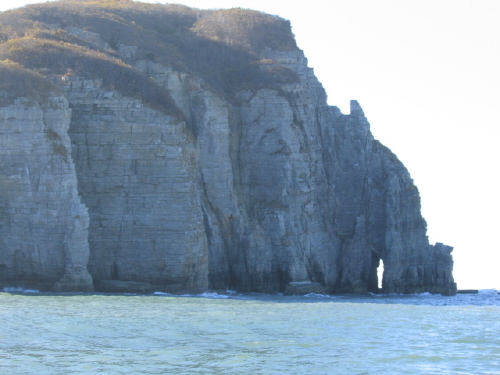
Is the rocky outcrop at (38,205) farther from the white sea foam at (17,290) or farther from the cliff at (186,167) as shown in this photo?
the white sea foam at (17,290)

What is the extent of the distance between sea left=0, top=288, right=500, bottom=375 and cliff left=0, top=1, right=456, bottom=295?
5239 millimetres

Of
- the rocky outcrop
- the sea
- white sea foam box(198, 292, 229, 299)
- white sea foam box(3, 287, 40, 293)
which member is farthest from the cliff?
the sea

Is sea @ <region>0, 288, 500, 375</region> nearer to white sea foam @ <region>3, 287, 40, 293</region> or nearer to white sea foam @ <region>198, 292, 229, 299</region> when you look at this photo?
white sea foam @ <region>3, 287, 40, 293</region>

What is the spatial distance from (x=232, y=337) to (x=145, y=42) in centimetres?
3568

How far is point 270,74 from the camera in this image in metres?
60.8

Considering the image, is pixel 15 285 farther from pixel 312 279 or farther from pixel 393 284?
pixel 393 284

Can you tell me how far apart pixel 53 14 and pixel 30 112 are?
20.5 metres

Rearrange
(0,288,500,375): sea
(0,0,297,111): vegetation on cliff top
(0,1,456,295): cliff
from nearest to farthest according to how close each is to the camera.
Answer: (0,288,500,375): sea → (0,1,456,295): cliff → (0,0,297,111): vegetation on cliff top

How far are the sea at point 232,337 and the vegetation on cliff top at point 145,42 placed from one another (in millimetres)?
14928

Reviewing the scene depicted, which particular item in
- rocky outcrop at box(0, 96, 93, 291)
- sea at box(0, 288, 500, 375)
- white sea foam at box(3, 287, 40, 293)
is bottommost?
sea at box(0, 288, 500, 375)

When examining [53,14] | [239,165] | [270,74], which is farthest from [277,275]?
[53,14]

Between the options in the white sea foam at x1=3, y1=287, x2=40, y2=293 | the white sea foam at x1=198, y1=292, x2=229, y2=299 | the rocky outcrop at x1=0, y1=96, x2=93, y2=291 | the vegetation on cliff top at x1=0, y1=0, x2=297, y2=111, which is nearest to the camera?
the white sea foam at x1=3, y1=287, x2=40, y2=293

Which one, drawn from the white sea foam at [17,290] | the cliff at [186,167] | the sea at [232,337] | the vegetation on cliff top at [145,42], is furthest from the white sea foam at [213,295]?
the vegetation on cliff top at [145,42]

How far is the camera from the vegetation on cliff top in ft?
169
